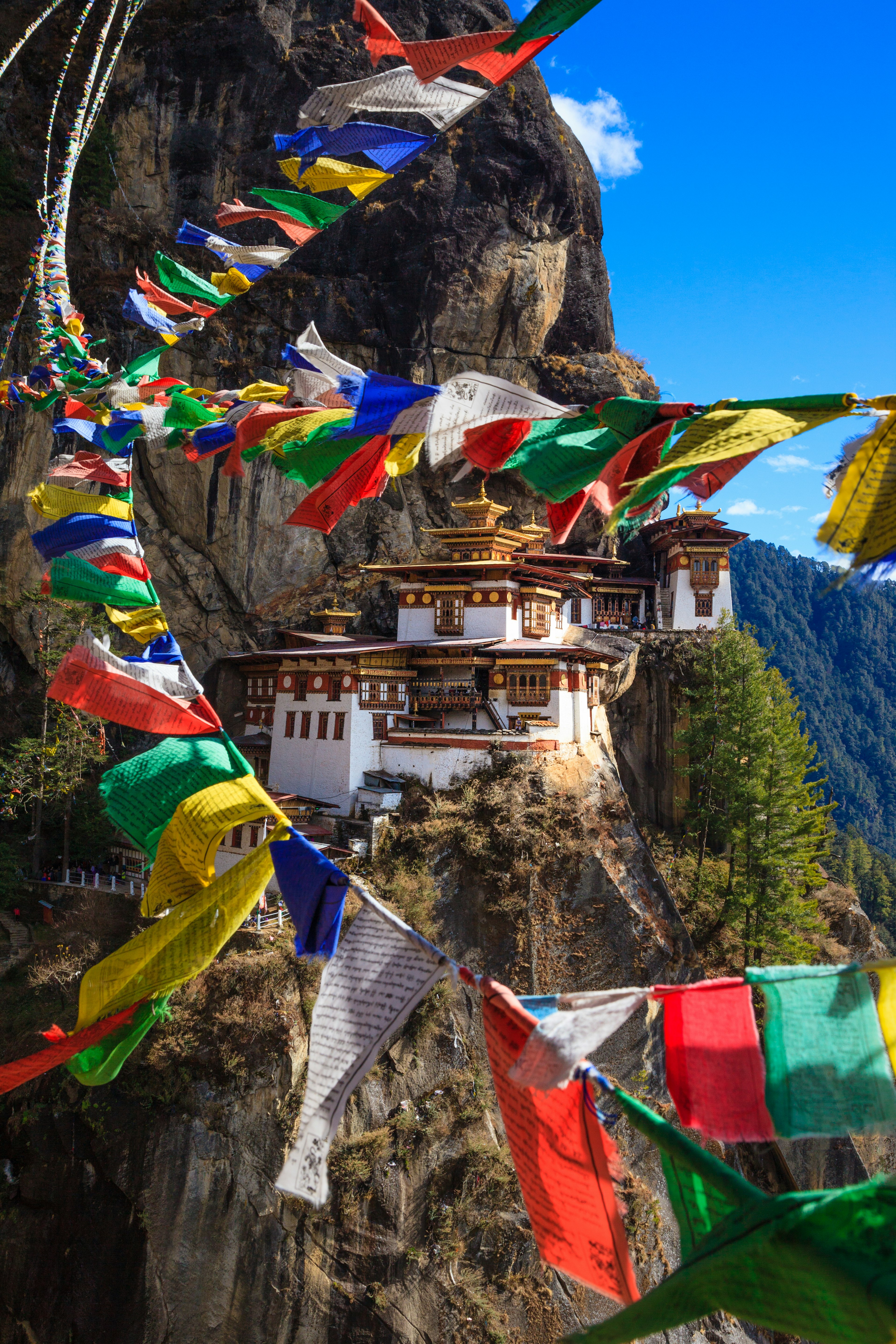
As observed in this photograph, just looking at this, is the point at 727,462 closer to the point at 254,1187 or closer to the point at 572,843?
the point at 254,1187

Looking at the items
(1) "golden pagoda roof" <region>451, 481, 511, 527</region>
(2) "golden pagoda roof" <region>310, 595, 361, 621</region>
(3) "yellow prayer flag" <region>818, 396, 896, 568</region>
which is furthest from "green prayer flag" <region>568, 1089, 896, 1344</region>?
(2) "golden pagoda roof" <region>310, 595, 361, 621</region>

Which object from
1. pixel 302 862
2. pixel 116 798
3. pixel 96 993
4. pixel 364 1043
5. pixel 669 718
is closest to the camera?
pixel 364 1043

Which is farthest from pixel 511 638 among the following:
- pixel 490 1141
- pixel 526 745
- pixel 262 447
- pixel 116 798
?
pixel 116 798

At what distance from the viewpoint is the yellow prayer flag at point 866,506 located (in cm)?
249

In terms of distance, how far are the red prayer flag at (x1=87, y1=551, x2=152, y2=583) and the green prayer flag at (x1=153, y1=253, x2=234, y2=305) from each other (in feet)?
9.99

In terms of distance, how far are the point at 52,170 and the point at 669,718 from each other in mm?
26891

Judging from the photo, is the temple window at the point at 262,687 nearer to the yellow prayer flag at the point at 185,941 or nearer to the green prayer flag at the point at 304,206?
the green prayer flag at the point at 304,206

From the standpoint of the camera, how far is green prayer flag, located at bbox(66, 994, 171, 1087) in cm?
358

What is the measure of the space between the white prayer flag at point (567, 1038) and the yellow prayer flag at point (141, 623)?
11.4ft

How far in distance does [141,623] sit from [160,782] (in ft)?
4.67

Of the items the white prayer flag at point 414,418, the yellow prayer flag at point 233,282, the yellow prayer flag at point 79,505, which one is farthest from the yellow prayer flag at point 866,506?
the yellow prayer flag at point 233,282

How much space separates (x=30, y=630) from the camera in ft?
66.5

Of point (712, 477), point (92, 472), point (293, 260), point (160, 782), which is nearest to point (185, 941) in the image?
point (160, 782)

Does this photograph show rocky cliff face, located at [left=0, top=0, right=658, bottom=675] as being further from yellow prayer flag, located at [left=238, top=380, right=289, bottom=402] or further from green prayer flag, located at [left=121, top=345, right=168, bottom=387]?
yellow prayer flag, located at [left=238, top=380, right=289, bottom=402]
